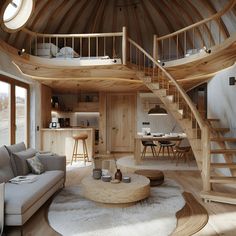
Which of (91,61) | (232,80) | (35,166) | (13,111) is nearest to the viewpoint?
(35,166)

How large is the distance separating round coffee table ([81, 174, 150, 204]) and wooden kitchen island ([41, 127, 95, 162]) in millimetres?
3889

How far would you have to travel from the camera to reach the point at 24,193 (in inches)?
118

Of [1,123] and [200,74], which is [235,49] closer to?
[200,74]

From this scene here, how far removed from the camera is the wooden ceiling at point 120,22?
5.75 m

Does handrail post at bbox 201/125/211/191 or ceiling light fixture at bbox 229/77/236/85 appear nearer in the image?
handrail post at bbox 201/125/211/191

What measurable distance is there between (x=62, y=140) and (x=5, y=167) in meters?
3.82

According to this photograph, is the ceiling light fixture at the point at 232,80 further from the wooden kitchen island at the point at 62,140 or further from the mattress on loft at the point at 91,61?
the wooden kitchen island at the point at 62,140

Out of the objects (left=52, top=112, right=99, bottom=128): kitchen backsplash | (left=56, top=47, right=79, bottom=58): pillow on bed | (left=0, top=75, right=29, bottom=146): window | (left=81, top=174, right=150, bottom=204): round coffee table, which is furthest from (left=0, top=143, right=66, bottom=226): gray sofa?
(left=52, top=112, right=99, bottom=128): kitchen backsplash

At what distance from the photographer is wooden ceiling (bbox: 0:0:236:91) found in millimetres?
5747

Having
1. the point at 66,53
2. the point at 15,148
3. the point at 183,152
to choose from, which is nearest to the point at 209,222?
the point at 15,148

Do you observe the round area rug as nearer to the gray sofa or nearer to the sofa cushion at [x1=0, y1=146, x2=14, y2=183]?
the gray sofa

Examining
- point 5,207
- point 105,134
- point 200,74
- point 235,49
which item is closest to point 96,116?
point 105,134

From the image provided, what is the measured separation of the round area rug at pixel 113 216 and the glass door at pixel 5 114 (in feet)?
6.99

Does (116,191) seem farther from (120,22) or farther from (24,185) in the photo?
(120,22)
